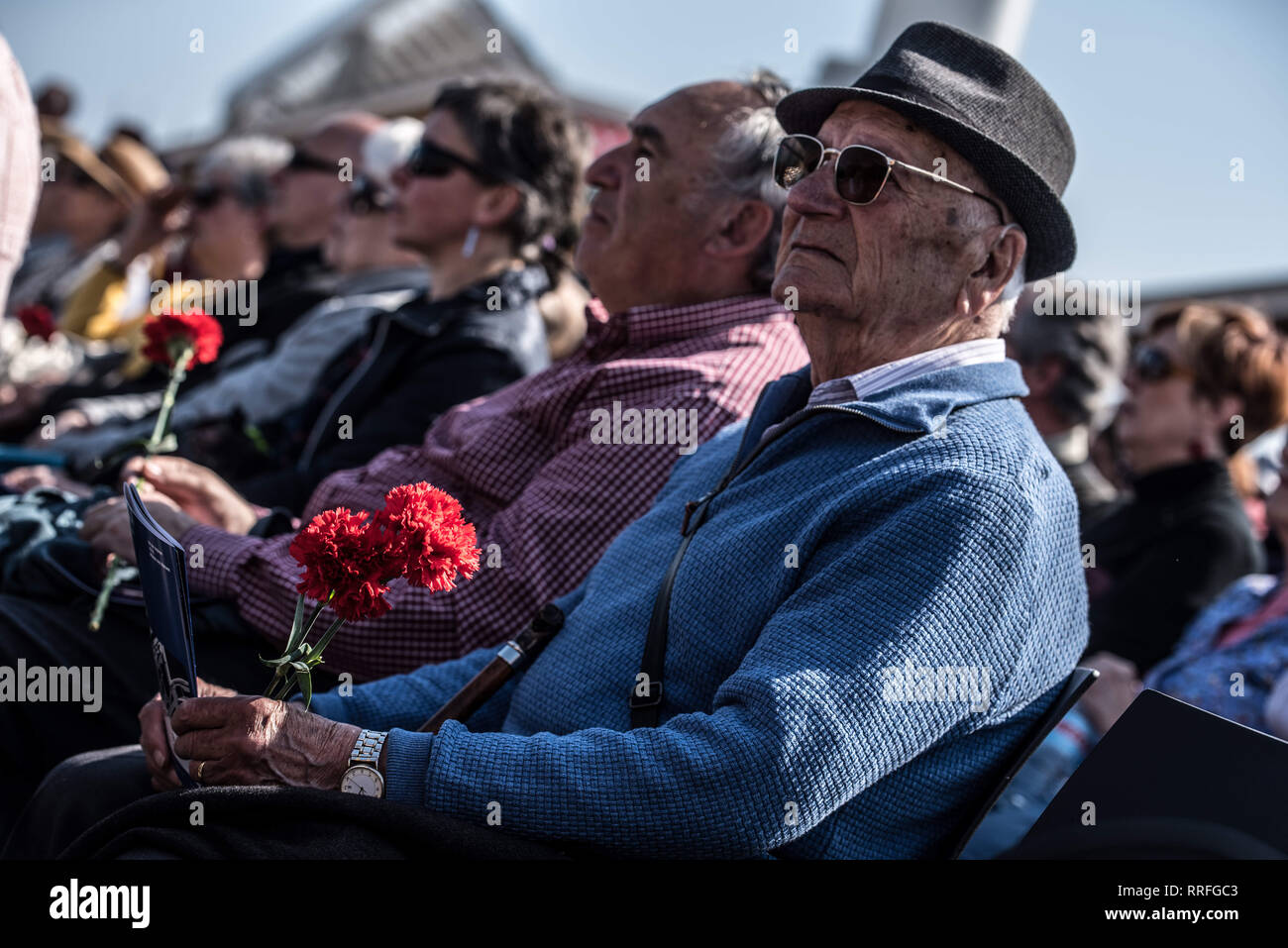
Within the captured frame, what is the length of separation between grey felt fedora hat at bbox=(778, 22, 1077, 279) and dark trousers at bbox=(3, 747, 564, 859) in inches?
54.4

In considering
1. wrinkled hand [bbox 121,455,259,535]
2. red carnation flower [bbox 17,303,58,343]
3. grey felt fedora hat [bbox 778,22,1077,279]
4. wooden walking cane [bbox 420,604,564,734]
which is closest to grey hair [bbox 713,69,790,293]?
grey felt fedora hat [bbox 778,22,1077,279]

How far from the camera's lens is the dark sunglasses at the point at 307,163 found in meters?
6.45

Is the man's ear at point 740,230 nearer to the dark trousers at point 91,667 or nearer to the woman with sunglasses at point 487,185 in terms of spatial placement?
the woman with sunglasses at point 487,185

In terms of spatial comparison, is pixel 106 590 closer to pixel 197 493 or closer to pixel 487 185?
pixel 197 493

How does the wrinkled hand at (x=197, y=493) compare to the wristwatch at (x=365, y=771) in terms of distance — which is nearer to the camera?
the wristwatch at (x=365, y=771)

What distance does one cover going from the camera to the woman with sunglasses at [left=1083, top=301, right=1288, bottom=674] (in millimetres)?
4402

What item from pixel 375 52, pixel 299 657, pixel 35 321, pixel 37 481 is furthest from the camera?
pixel 375 52

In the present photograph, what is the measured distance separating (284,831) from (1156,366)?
397cm

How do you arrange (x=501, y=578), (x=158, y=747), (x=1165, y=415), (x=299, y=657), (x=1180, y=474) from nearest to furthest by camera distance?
(x=299, y=657), (x=158, y=747), (x=501, y=578), (x=1180, y=474), (x=1165, y=415)

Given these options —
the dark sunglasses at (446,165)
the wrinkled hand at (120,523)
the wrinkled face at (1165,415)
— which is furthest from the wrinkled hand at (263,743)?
the wrinkled face at (1165,415)

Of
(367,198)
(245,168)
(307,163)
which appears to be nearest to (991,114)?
(367,198)

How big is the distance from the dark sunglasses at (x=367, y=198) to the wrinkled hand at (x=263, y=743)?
12.0 feet

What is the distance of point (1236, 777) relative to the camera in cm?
188

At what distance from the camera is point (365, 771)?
1.98 m
